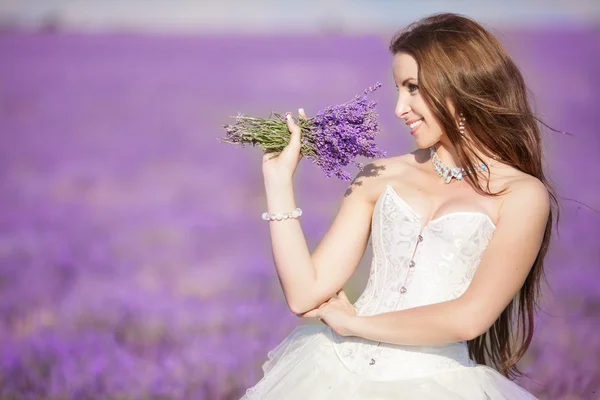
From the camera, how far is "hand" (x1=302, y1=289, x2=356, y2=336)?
2.82m

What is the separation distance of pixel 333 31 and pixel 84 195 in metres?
7.60

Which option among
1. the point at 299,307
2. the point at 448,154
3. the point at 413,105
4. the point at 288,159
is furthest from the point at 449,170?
the point at 299,307

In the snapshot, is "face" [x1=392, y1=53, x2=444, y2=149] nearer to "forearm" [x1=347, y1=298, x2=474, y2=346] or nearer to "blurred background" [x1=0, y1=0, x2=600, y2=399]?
"forearm" [x1=347, y1=298, x2=474, y2=346]

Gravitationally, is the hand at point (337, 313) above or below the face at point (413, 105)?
below

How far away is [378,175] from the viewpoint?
3098mm

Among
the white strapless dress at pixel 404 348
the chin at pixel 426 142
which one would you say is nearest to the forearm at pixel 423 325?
the white strapless dress at pixel 404 348

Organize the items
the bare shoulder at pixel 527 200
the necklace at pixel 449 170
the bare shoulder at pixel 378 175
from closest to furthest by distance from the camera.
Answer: the bare shoulder at pixel 527 200 → the necklace at pixel 449 170 → the bare shoulder at pixel 378 175

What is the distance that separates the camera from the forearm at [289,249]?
2.86m

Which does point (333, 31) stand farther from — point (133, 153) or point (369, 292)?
point (369, 292)

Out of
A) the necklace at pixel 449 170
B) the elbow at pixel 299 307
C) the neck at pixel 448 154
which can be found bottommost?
the elbow at pixel 299 307

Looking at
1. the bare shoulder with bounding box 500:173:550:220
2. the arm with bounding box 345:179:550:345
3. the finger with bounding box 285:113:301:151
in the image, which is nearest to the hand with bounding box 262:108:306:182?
the finger with bounding box 285:113:301:151

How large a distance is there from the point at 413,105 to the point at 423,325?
2.33 ft

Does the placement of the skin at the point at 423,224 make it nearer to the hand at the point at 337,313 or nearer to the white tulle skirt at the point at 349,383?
the hand at the point at 337,313

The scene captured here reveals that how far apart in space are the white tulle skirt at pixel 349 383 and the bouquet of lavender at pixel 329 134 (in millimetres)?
619
